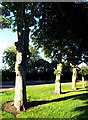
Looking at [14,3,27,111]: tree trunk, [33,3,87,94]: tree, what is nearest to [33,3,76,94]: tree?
[33,3,87,94]: tree

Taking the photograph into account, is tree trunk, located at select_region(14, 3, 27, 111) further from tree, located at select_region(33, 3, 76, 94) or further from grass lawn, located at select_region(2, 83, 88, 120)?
tree, located at select_region(33, 3, 76, 94)

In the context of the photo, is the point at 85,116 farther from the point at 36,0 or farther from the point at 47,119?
the point at 36,0

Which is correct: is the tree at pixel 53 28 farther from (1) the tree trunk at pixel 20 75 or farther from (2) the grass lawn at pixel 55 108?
(2) the grass lawn at pixel 55 108

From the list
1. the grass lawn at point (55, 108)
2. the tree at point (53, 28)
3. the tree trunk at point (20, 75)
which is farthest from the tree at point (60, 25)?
the grass lawn at point (55, 108)

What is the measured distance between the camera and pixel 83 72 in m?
19.0

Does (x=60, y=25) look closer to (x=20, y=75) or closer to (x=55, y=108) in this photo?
(x=20, y=75)

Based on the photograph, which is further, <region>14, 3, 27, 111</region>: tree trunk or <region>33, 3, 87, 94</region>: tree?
<region>33, 3, 87, 94</region>: tree

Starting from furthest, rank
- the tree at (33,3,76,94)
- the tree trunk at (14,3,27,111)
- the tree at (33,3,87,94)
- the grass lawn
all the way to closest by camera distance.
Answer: the tree at (33,3,76,94) < the tree at (33,3,87,94) < the tree trunk at (14,3,27,111) < the grass lawn

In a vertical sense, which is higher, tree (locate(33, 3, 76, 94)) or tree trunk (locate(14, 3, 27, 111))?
tree (locate(33, 3, 76, 94))

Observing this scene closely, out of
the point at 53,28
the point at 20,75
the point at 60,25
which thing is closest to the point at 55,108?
the point at 20,75

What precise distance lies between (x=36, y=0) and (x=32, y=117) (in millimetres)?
6646

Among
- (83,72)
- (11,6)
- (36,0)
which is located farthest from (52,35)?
(83,72)

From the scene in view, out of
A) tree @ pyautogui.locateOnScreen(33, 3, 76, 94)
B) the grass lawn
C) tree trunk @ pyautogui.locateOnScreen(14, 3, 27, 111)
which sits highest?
tree @ pyautogui.locateOnScreen(33, 3, 76, 94)

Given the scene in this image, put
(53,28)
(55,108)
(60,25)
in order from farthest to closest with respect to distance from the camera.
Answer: (53,28)
(60,25)
(55,108)
